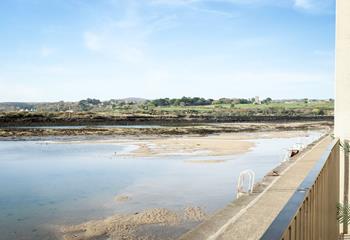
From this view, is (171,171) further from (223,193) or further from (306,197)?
(306,197)

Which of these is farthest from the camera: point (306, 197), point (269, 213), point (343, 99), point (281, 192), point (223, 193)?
point (223, 193)

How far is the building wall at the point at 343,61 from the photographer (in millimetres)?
5973

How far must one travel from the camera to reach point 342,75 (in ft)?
19.8

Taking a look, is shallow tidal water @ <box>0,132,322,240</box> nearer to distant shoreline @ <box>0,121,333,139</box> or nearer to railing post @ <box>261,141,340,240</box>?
railing post @ <box>261,141,340,240</box>

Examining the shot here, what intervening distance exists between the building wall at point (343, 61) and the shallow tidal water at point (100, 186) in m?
8.30

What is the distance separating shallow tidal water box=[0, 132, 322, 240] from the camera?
13.5 meters

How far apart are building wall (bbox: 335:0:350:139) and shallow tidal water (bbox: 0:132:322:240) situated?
327 inches

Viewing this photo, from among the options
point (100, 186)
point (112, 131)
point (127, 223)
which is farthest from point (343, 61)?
point (112, 131)

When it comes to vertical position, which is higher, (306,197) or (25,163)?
(306,197)

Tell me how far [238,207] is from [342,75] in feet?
12.1

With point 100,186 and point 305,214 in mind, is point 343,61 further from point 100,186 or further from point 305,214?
point 100,186

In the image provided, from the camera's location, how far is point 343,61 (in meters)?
5.99

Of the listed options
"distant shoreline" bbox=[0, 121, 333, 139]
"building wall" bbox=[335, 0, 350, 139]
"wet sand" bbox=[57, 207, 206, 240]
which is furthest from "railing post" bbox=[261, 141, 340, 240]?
"distant shoreline" bbox=[0, 121, 333, 139]

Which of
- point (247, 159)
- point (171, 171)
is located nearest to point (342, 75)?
point (171, 171)
